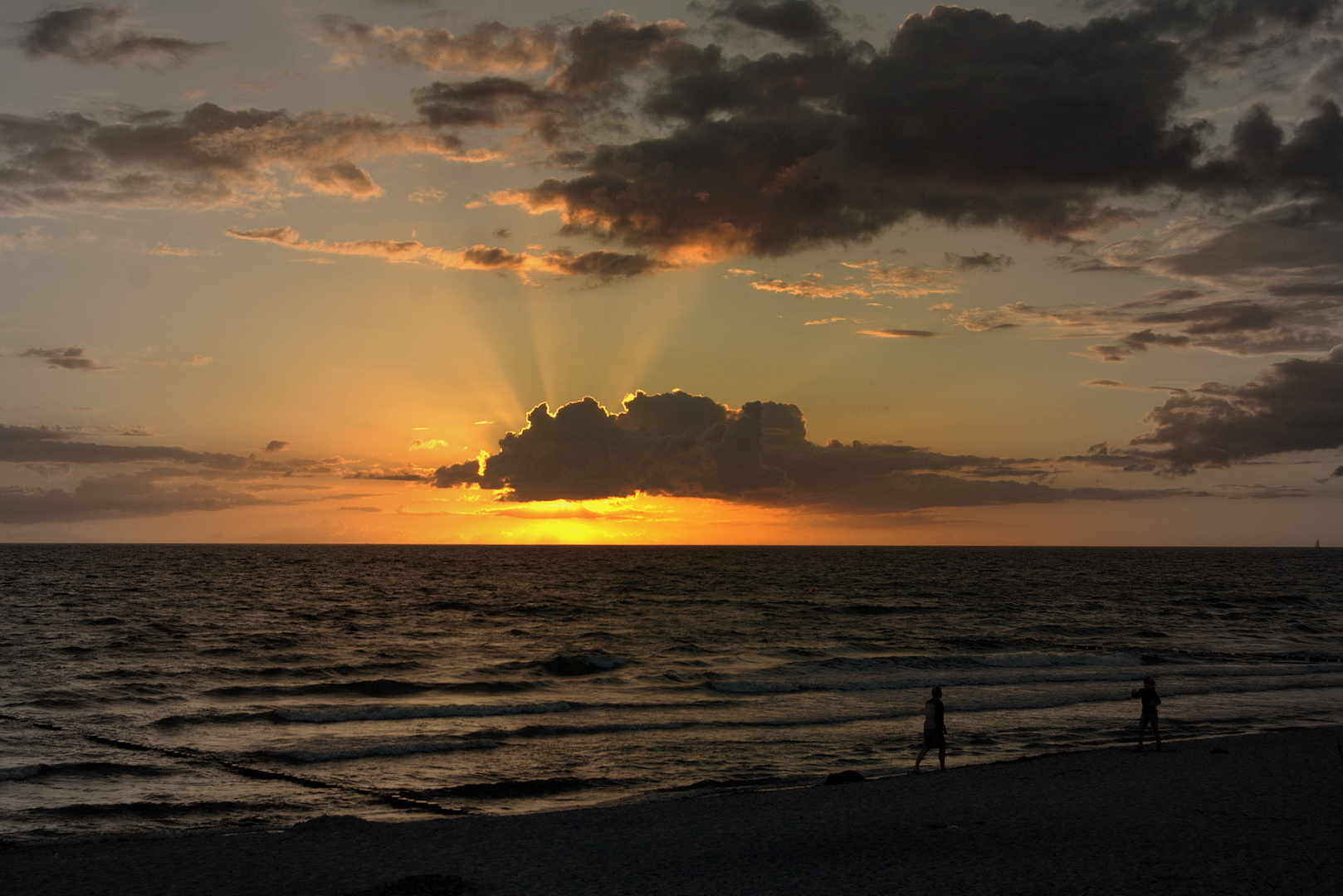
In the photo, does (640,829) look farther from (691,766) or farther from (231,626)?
(231,626)

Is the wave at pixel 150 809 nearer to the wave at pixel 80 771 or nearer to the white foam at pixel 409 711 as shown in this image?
the wave at pixel 80 771

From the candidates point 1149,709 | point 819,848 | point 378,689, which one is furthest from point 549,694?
point 1149,709

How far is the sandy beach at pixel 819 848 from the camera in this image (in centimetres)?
1302

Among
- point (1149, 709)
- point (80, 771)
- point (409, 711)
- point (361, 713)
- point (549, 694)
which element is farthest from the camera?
point (549, 694)

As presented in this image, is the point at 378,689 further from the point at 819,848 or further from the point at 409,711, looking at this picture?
the point at 819,848

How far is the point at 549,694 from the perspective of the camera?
110ft

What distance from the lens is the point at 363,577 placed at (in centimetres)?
11388

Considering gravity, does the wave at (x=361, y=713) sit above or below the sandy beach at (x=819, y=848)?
below

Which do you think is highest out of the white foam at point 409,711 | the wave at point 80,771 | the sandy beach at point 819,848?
the sandy beach at point 819,848

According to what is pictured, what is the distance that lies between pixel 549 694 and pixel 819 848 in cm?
2004

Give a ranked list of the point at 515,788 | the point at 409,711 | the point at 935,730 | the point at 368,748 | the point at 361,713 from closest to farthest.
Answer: the point at 515,788 < the point at 935,730 < the point at 368,748 < the point at 361,713 < the point at 409,711

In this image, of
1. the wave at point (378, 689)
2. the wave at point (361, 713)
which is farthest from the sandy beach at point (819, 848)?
the wave at point (378, 689)

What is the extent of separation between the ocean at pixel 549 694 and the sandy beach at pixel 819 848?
2.54 metres

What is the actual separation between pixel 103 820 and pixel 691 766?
12.9m
